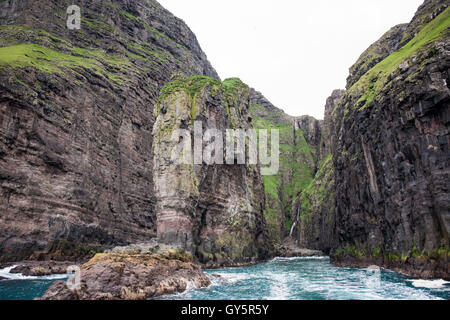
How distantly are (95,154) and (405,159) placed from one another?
4868 cm

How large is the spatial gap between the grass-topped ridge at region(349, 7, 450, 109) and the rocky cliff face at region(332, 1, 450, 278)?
17 cm

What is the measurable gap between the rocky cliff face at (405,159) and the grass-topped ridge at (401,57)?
17 cm

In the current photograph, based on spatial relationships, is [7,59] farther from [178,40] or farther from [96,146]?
[178,40]

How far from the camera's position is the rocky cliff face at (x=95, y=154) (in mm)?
41781

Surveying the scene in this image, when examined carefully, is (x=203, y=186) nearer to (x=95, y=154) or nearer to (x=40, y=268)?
(x=95, y=154)

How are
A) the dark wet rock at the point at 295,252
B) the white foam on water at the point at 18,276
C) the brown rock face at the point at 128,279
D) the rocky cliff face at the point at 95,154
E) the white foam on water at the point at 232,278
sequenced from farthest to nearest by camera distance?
the dark wet rock at the point at 295,252
the rocky cliff face at the point at 95,154
the white foam on water at the point at 18,276
the white foam on water at the point at 232,278
the brown rock face at the point at 128,279

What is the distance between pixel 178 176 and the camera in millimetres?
45031

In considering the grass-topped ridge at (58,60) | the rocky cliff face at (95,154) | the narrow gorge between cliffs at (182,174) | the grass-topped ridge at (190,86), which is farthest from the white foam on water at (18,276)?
the grass-topped ridge at (190,86)

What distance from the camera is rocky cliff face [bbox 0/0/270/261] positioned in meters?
41.8

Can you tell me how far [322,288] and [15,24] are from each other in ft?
251

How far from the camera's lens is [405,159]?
28750mm

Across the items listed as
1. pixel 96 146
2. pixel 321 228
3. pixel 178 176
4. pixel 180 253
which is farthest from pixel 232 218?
pixel 321 228

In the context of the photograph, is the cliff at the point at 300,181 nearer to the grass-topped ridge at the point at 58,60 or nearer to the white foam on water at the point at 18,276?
the white foam on water at the point at 18,276

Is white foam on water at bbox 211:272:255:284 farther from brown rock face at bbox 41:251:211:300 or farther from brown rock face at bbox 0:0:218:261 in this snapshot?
brown rock face at bbox 0:0:218:261
